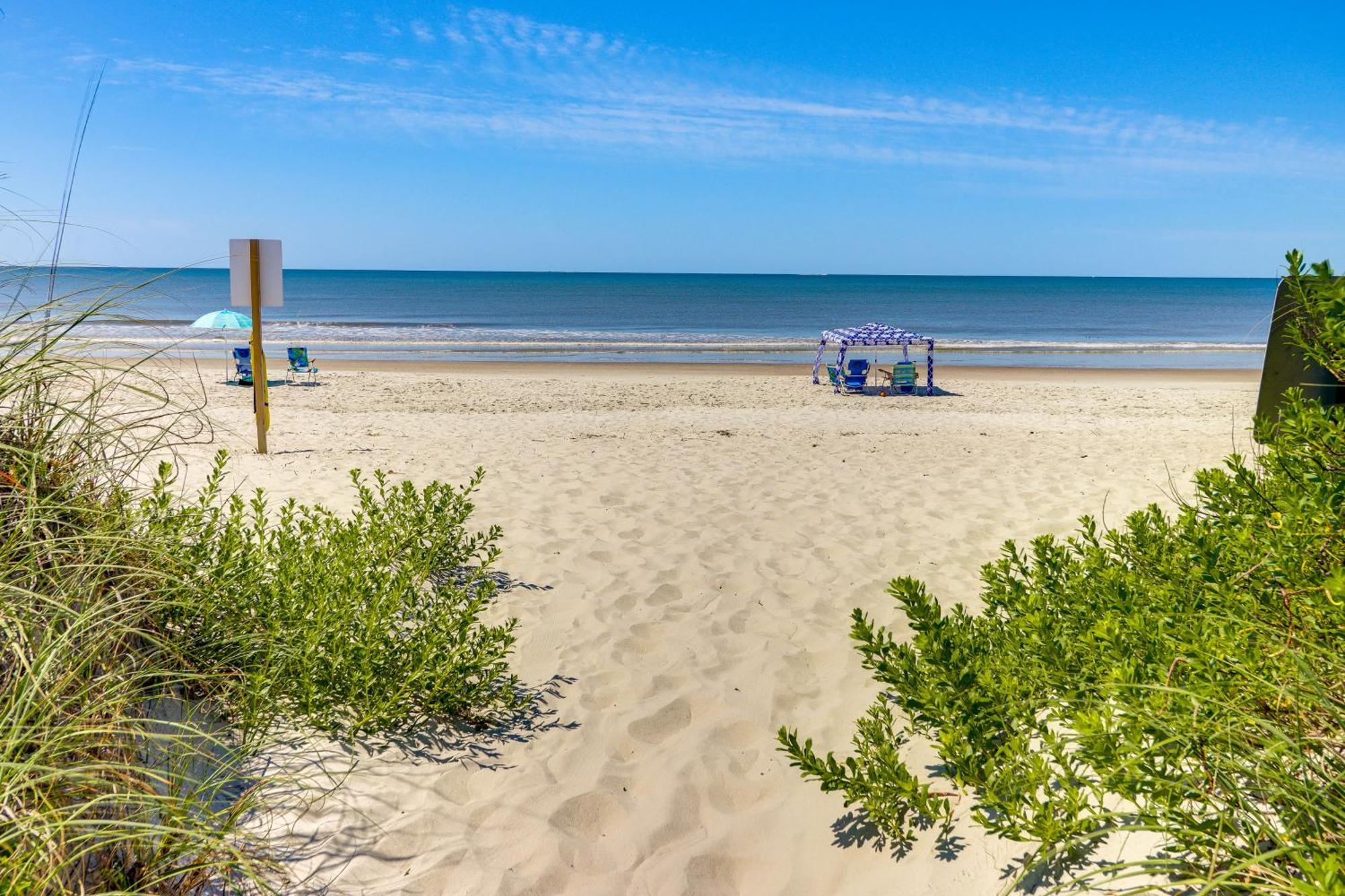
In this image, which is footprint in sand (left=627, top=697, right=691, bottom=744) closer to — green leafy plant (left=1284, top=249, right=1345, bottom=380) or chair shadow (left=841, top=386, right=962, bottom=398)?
green leafy plant (left=1284, top=249, right=1345, bottom=380)

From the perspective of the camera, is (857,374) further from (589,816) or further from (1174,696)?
(1174,696)

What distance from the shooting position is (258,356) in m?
8.48

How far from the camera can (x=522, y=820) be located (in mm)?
2951

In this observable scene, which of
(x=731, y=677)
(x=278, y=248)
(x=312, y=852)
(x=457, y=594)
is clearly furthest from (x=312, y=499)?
(x=312, y=852)

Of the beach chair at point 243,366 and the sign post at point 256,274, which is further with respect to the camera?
the beach chair at point 243,366

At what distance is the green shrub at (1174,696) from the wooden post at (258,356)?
707 centimetres

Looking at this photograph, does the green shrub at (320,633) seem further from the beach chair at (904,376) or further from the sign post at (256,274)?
the beach chair at (904,376)

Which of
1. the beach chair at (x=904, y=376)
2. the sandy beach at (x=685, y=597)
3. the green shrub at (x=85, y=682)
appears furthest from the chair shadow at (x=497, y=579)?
the beach chair at (x=904, y=376)

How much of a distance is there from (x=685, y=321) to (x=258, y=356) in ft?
130

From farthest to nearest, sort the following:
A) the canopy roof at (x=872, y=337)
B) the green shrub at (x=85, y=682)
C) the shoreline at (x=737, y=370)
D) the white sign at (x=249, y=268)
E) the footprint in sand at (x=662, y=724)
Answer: the shoreline at (x=737, y=370), the canopy roof at (x=872, y=337), the white sign at (x=249, y=268), the footprint in sand at (x=662, y=724), the green shrub at (x=85, y=682)

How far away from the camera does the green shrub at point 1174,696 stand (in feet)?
5.90

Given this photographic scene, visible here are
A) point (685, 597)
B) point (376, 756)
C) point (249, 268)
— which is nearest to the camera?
point (376, 756)

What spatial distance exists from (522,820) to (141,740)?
1.20 meters

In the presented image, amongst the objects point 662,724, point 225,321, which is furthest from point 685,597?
point 225,321
